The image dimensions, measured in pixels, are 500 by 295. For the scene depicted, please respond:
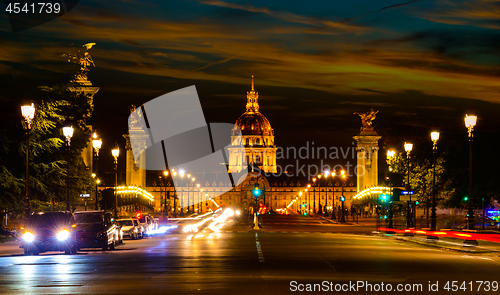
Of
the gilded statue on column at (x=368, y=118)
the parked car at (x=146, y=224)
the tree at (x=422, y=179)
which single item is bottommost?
the parked car at (x=146, y=224)

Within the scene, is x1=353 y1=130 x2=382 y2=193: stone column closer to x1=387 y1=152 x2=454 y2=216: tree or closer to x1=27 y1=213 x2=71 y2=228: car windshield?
x1=387 y1=152 x2=454 y2=216: tree

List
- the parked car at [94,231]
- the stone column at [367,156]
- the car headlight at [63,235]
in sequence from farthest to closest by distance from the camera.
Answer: the stone column at [367,156] < the parked car at [94,231] < the car headlight at [63,235]

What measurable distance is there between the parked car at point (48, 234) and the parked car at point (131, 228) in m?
12.9

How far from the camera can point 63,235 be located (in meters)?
28.3

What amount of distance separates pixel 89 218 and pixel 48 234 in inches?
124

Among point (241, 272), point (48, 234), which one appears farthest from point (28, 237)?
point (241, 272)

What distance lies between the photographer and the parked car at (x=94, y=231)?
97.8 ft

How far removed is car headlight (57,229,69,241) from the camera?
92.5 ft

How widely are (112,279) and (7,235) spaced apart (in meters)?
25.0

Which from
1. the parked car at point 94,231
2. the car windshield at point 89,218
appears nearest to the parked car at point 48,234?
the parked car at point 94,231

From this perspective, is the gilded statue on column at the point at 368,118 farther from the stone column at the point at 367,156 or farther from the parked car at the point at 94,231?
the parked car at the point at 94,231

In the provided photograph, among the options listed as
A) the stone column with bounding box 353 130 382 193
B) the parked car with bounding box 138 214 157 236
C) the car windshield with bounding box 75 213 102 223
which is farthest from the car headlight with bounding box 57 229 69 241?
the stone column with bounding box 353 130 382 193

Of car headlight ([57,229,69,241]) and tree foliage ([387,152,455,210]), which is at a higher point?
tree foliage ([387,152,455,210])

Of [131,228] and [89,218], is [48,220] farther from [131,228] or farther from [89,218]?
[131,228]
